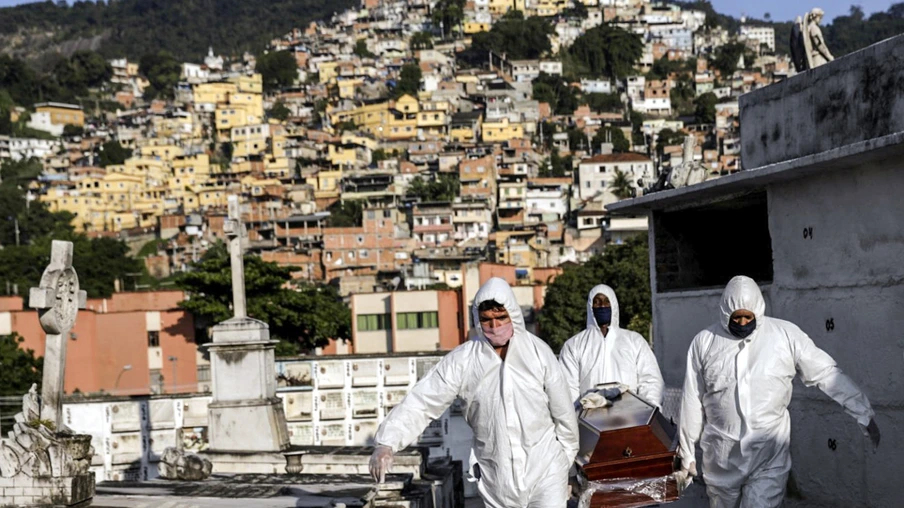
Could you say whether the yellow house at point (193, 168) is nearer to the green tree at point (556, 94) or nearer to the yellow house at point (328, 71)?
the yellow house at point (328, 71)

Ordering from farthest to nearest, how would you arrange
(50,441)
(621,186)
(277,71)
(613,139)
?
(277,71)
(613,139)
(621,186)
(50,441)

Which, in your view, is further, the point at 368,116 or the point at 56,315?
the point at 368,116

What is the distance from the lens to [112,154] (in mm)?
143125

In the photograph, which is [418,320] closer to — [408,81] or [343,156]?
[343,156]

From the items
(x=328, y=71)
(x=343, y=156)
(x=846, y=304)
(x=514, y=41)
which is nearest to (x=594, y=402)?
(x=846, y=304)

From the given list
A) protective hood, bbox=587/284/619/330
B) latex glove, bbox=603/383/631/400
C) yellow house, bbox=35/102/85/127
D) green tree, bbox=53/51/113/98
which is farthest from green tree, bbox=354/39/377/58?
latex glove, bbox=603/383/631/400

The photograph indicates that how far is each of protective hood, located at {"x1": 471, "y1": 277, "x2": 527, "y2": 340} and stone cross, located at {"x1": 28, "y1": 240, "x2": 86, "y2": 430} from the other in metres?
5.42

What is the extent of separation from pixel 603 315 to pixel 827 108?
9.87ft

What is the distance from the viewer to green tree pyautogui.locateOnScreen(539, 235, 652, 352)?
4800 cm

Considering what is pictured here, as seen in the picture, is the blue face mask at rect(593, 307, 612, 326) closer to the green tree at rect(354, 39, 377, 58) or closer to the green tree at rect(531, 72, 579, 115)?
the green tree at rect(531, 72, 579, 115)

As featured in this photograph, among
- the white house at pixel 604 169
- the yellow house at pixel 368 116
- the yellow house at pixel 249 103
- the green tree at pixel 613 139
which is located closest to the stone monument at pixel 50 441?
the white house at pixel 604 169

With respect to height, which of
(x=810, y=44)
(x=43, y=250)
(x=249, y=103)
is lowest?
(x=810, y=44)

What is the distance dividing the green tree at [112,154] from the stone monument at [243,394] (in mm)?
132192

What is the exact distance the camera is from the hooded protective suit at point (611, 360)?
8859 mm
